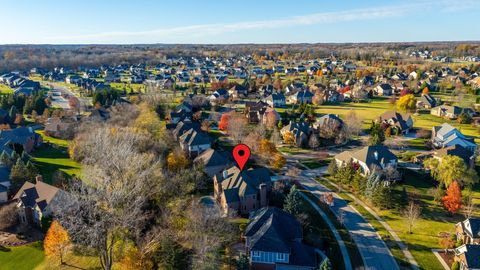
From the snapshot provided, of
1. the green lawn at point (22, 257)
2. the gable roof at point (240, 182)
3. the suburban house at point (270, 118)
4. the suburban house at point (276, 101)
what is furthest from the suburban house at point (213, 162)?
the suburban house at point (276, 101)

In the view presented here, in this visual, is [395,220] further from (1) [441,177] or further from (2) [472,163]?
(2) [472,163]

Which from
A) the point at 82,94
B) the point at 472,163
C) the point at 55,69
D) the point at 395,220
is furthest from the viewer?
the point at 55,69

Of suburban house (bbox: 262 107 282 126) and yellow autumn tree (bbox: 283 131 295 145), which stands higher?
suburban house (bbox: 262 107 282 126)

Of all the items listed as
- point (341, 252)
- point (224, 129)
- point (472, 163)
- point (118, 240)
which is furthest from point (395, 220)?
point (224, 129)

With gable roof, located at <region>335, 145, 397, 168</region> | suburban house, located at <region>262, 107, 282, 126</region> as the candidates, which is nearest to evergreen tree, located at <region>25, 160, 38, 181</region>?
gable roof, located at <region>335, 145, 397, 168</region>

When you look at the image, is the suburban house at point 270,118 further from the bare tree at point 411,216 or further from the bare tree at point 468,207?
the bare tree at point 468,207

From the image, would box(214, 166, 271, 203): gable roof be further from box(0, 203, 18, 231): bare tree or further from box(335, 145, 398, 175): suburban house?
box(0, 203, 18, 231): bare tree
